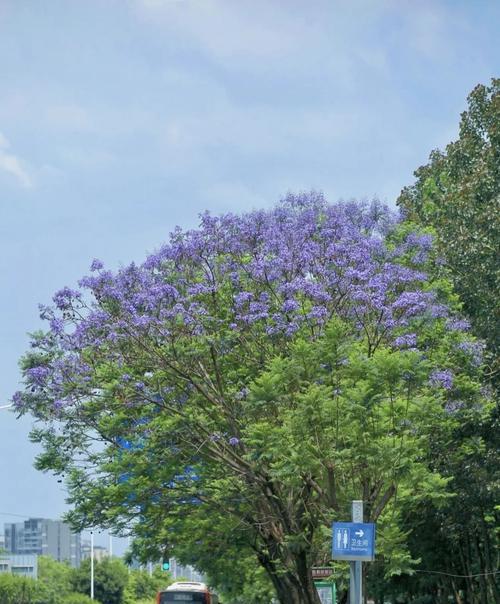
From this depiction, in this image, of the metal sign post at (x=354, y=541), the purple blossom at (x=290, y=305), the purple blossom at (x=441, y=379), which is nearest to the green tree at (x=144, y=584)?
the purple blossom at (x=441, y=379)

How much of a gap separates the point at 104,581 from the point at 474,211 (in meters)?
78.6

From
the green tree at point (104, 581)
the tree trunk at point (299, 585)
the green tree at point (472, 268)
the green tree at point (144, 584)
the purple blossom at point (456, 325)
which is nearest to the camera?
the tree trunk at point (299, 585)

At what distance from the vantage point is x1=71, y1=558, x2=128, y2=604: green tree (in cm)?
10250

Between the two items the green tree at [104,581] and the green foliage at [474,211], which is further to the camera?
the green tree at [104,581]

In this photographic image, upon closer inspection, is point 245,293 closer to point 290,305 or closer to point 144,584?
point 290,305

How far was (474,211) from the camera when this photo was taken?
3073 cm

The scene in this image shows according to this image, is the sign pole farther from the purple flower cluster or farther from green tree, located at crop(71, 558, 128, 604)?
green tree, located at crop(71, 558, 128, 604)

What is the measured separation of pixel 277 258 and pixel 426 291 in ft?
12.5

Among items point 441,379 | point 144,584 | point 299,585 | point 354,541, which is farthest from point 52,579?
point 354,541

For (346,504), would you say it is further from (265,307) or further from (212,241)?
(212,241)

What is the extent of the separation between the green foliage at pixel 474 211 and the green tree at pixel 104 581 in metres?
74.3

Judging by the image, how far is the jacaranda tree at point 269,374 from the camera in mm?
23031

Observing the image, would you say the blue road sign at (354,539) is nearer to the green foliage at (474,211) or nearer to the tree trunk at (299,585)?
the tree trunk at (299,585)

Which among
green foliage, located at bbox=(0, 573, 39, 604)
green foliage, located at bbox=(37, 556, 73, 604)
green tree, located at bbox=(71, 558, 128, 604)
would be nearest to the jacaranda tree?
green foliage, located at bbox=(0, 573, 39, 604)
